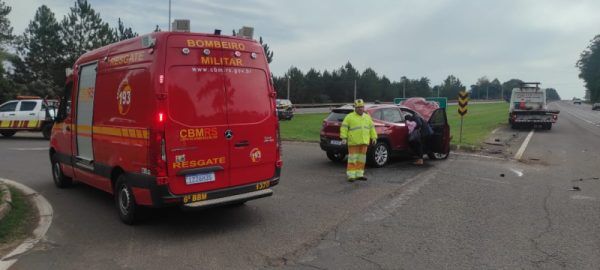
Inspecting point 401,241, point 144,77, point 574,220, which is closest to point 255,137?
point 144,77

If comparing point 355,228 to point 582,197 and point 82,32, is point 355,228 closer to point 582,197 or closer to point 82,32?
point 582,197

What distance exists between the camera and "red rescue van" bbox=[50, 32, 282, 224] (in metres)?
5.73

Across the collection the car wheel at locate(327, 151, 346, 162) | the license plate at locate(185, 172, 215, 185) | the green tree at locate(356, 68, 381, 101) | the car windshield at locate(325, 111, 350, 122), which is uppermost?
the green tree at locate(356, 68, 381, 101)

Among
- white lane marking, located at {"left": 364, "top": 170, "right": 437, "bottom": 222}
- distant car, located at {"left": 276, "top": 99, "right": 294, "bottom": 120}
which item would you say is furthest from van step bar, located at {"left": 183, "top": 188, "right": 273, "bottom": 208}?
distant car, located at {"left": 276, "top": 99, "right": 294, "bottom": 120}

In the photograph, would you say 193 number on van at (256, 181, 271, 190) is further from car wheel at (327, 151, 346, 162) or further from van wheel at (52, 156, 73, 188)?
car wheel at (327, 151, 346, 162)

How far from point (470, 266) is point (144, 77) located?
4331mm

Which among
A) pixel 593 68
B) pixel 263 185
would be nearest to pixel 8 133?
pixel 263 185

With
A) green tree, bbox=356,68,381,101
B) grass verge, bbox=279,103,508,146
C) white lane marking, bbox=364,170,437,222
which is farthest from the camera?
green tree, bbox=356,68,381,101

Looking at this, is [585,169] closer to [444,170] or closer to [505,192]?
[444,170]

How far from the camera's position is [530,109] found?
26484mm

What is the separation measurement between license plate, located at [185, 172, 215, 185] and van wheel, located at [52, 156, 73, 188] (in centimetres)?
429

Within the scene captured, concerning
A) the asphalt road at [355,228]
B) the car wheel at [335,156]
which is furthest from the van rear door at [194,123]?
the car wheel at [335,156]

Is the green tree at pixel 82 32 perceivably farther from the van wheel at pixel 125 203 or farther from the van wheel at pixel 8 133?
the van wheel at pixel 125 203

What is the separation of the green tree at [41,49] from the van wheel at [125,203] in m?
48.9
